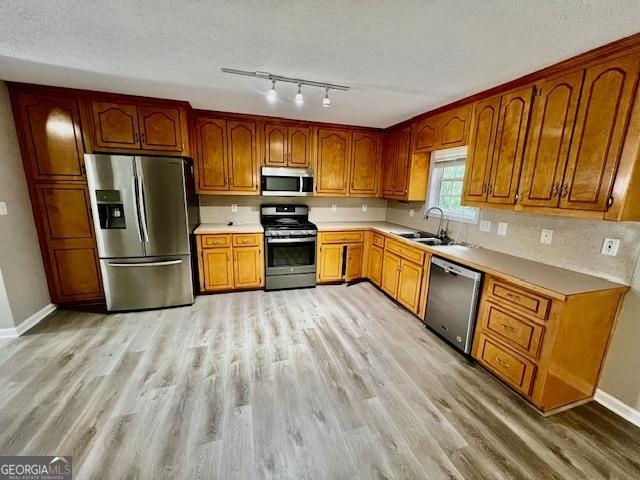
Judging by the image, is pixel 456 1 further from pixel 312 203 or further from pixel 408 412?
pixel 312 203

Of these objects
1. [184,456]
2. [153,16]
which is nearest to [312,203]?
[153,16]

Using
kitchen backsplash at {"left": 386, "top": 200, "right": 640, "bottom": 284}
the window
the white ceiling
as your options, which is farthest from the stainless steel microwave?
kitchen backsplash at {"left": 386, "top": 200, "right": 640, "bottom": 284}

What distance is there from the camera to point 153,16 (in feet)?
4.89

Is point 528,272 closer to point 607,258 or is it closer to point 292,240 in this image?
point 607,258

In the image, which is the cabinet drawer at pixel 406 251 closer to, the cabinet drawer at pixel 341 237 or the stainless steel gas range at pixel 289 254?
the cabinet drawer at pixel 341 237

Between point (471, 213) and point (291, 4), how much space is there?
105 inches

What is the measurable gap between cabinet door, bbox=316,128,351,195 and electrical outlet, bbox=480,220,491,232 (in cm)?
202

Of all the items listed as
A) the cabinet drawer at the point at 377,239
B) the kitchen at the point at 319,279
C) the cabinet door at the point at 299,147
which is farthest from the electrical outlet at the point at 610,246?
the cabinet door at the point at 299,147

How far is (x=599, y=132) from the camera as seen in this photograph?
1.71 meters

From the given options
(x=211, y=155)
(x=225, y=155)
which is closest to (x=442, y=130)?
(x=225, y=155)

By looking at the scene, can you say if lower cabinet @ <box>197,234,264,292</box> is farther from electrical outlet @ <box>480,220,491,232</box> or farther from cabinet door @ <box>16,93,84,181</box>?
electrical outlet @ <box>480,220,491,232</box>

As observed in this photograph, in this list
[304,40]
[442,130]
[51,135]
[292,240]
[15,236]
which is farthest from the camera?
[292,240]

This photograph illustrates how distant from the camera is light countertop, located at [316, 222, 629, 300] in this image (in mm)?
1782

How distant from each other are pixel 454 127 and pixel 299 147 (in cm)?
202
